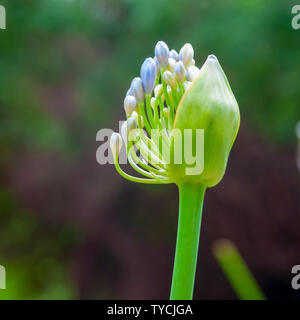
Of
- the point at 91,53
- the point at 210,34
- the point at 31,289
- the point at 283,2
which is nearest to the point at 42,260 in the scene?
the point at 31,289

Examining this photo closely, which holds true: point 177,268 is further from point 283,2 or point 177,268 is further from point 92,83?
point 92,83

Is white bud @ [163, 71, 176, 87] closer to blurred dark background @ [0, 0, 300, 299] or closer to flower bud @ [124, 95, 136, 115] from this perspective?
flower bud @ [124, 95, 136, 115]

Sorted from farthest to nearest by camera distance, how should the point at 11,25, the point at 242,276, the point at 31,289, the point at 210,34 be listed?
the point at 11,25 < the point at 31,289 < the point at 210,34 < the point at 242,276

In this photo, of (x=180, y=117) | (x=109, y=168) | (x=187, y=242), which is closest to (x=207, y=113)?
(x=180, y=117)

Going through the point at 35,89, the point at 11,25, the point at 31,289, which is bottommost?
the point at 31,289

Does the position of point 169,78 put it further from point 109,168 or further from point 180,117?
point 109,168

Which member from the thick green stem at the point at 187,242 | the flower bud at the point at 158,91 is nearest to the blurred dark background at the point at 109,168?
the flower bud at the point at 158,91

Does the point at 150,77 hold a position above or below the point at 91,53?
below

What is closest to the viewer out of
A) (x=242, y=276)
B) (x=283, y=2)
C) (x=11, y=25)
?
(x=242, y=276)

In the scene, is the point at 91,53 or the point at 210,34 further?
the point at 91,53

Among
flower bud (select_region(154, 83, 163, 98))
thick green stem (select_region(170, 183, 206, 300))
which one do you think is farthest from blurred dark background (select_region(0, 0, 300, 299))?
thick green stem (select_region(170, 183, 206, 300))
